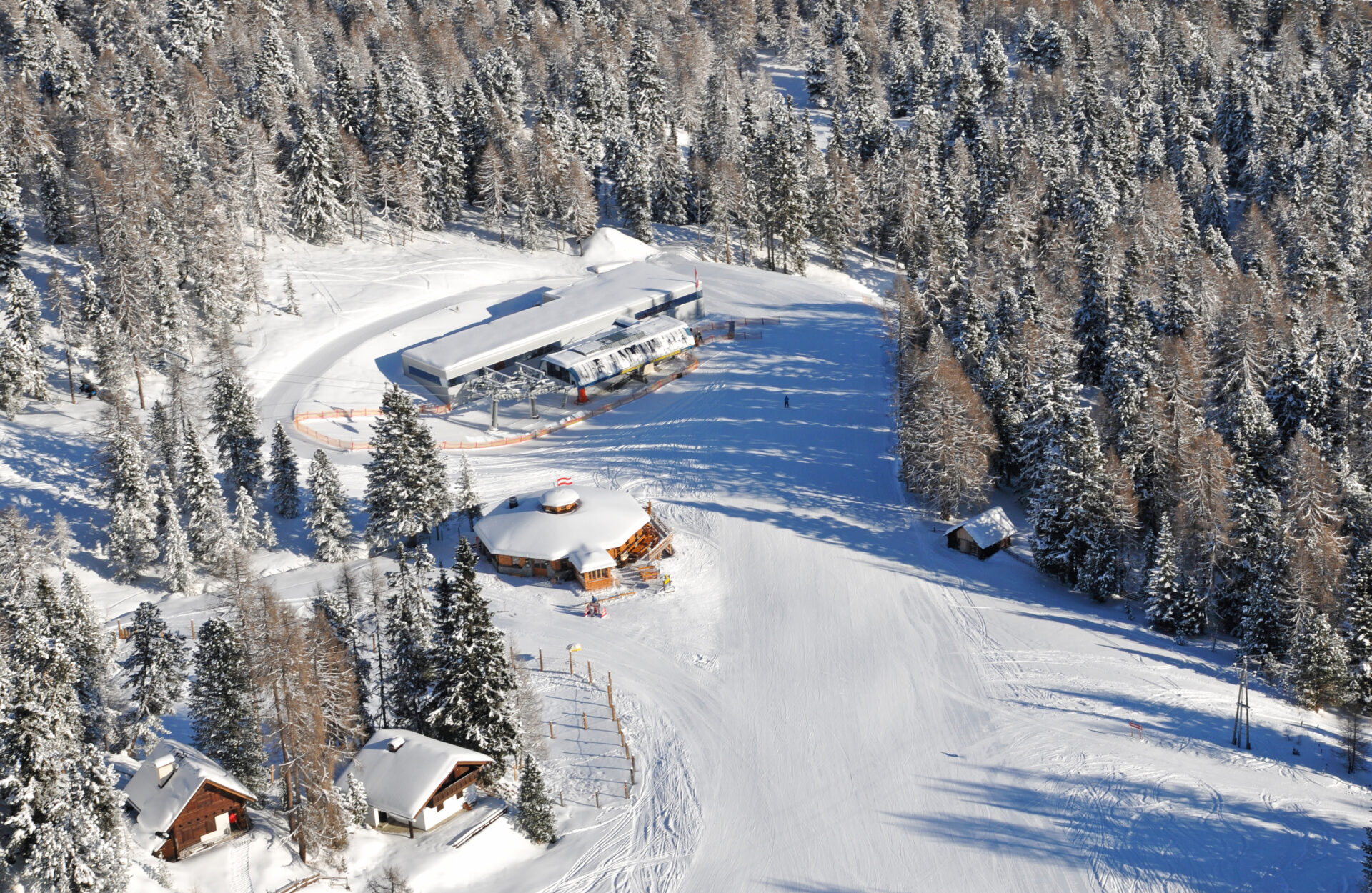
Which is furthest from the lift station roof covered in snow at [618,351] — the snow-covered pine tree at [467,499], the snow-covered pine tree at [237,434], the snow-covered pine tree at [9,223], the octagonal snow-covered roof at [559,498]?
the snow-covered pine tree at [9,223]

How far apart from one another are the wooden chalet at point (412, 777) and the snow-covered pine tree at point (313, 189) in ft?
190

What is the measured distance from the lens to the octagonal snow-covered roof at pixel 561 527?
5294 cm

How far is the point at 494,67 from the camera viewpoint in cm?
11194

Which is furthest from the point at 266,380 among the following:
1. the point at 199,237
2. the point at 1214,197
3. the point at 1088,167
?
the point at 1214,197

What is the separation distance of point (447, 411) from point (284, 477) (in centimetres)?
1417

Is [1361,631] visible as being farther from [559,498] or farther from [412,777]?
[412,777]

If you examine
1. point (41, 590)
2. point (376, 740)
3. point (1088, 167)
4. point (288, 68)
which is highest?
point (288, 68)

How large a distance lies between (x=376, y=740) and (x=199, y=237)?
44.3 meters

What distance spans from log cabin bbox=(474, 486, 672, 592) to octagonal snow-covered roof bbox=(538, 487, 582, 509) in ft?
0.11

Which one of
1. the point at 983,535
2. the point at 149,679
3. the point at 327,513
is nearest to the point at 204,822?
the point at 149,679

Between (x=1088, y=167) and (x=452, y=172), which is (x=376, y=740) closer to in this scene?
(x=452, y=172)

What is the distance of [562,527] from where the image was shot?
53531mm

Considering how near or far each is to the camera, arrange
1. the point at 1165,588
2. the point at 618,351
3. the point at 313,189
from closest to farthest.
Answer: the point at 1165,588, the point at 618,351, the point at 313,189

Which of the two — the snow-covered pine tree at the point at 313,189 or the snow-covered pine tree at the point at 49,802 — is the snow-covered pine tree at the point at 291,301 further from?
the snow-covered pine tree at the point at 49,802
